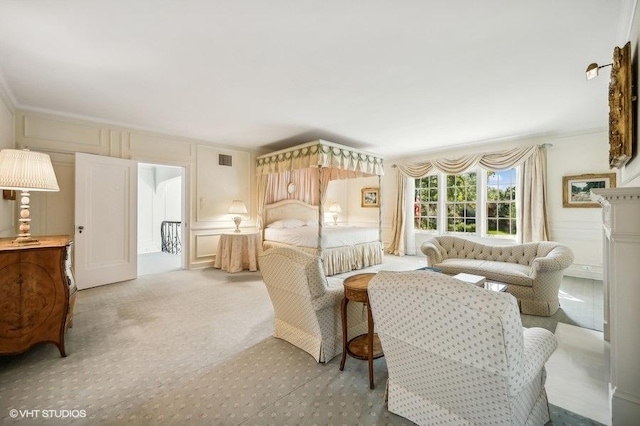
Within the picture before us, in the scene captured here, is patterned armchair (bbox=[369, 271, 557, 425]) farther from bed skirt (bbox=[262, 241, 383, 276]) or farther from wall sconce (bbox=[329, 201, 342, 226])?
wall sconce (bbox=[329, 201, 342, 226])

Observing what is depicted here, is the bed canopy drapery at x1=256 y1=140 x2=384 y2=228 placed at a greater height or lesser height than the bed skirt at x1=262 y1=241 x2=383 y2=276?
greater

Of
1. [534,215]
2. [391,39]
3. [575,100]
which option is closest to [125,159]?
[391,39]

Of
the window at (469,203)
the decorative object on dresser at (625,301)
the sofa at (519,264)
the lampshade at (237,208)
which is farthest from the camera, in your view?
the window at (469,203)

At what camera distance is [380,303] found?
1.45 meters

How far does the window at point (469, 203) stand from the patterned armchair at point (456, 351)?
5.14 metres

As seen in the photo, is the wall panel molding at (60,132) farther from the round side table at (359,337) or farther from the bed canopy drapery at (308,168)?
the round side table at (359,337)

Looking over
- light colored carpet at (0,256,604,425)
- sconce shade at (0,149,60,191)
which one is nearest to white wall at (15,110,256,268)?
light colored carpet at (0,256,604,425)

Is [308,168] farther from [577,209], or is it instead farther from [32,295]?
[577,209]

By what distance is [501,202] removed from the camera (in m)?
5.90

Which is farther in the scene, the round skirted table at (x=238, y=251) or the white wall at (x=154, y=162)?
the round skirted table at (x=238, y=251)

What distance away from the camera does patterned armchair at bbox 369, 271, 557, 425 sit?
1106mm

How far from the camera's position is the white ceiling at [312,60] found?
2021mm

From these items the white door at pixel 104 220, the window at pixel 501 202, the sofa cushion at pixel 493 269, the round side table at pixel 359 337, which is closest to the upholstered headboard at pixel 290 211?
the white door at pixel 104 220

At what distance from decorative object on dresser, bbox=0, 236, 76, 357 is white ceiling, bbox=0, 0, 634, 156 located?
1825 millimetres
